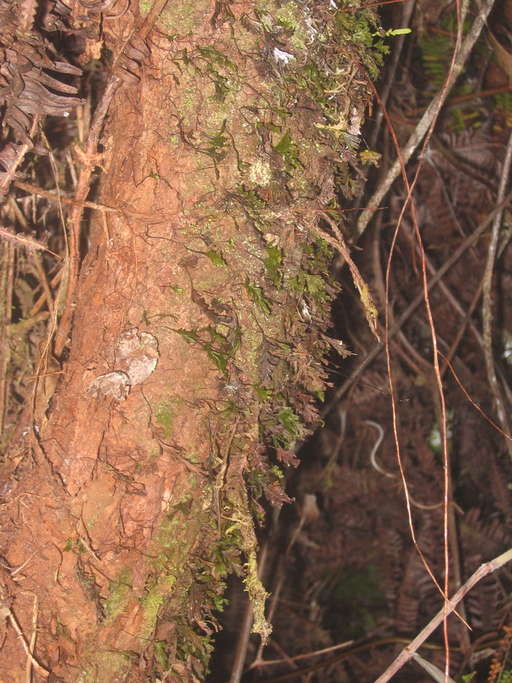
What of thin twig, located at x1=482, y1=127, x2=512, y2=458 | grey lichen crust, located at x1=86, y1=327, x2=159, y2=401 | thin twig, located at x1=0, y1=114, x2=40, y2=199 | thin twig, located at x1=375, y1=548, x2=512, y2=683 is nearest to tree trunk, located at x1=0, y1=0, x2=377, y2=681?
grey lichen crust, located at x1=86, y1=327, x2=159, y2=401

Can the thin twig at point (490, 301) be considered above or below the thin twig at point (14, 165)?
below

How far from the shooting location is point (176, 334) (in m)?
0.88

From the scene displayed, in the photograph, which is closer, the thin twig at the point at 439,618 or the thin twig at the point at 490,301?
the thin twig at the point at 439,618

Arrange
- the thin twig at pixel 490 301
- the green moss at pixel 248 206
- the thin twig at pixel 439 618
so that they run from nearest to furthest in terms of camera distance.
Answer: the green moss at pixel 248 206 → the thin twig at pixel 439 618 → the thin twig at pixel 490 301

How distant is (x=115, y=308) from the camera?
915mm

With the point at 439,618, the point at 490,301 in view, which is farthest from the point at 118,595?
the point at 490,301

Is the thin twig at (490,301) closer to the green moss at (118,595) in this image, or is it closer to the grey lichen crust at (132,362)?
the grey lichen crust at (132,362)

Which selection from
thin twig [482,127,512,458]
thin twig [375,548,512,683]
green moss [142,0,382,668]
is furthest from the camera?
thin twig [482,127,512,458]

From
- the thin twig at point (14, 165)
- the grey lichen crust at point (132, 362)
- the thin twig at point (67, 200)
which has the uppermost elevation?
the thin twig at point (14, 165)

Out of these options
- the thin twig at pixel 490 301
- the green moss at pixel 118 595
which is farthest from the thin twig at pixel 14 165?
the thin twig at pixel 490 301

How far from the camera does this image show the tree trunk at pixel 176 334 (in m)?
0.88

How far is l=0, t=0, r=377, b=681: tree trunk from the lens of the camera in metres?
0.88

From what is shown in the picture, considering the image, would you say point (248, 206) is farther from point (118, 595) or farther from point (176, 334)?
point (118, 595)

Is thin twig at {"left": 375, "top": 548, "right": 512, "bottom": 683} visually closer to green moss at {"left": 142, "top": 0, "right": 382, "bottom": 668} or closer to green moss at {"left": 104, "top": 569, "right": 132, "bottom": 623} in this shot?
green moss at {"left": 142, "top": 0, "right": 382, "bottom": 668}
